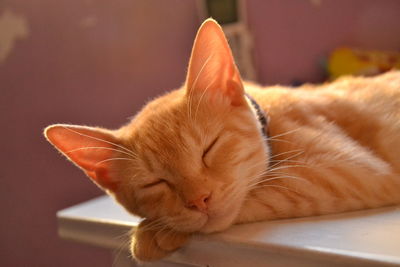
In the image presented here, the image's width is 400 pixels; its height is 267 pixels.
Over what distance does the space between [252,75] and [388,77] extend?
1126 millimetres

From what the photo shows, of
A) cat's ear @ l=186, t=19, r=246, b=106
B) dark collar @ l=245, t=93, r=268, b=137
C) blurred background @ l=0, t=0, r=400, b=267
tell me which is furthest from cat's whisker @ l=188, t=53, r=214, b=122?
blurred background @ l=0, t=0, r=400, b=267

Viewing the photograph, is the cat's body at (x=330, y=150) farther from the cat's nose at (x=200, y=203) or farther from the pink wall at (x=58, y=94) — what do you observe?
→ the pink wall at (x=58, y=94)

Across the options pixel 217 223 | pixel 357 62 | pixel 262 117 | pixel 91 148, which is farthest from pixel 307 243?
pixel 357 62

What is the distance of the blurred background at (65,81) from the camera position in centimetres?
140

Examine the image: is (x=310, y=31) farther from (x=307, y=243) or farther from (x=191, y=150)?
(x=307, y=243)

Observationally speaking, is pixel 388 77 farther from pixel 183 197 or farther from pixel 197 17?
pixel 197 17

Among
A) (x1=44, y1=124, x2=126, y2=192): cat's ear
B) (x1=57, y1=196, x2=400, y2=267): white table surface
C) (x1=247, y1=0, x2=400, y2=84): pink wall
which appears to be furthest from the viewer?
(x1=247, y1=0, x2=400, y2=84): pink wall

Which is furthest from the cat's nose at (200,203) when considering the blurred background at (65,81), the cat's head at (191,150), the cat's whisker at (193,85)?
the blurred background at (65,81)

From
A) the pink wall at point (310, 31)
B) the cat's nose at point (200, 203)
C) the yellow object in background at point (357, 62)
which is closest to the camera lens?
the cat's nose at point (200, 203)

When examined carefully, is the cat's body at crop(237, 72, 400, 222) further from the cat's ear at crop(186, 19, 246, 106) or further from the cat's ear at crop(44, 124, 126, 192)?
the cat's ear at crop(44, 124, 126, 192)

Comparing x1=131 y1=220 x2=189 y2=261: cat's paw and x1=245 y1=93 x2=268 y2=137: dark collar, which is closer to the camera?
x1=131 y1=220 x2=189 y2=261: cat's paw

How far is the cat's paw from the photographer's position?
83cm

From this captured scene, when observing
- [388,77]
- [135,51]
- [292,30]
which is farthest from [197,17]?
[388,77]

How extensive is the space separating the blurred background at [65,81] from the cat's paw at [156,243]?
74 centimetres
